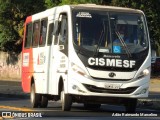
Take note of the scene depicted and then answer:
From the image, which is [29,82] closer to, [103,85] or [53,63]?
[53,63]

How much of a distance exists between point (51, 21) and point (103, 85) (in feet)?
11.5

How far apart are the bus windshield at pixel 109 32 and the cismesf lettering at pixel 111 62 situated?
0.24 meters

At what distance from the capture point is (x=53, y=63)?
66.0 feet

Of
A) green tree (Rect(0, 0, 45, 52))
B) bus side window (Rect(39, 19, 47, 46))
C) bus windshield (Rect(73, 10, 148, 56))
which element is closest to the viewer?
bus windshield (Rect(73, 10, 148, 56))

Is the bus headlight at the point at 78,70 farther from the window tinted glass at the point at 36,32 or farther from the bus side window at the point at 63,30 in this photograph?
the window tinted glass at the point at 36,32

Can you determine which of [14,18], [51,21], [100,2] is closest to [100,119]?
[51,21]

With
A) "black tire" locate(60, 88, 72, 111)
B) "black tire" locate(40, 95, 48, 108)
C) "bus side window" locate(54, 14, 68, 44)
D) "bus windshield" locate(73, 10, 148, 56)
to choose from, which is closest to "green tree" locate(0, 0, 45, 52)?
"black tire" locate(40, 95, 48, 108)

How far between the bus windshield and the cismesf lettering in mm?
244

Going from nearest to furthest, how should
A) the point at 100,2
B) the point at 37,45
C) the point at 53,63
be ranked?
1. the point at 53,63
2. the point at 37,45
3. the point at 100,2

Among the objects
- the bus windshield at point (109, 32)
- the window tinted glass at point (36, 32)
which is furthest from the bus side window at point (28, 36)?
the bus windshield at point (109, 32)

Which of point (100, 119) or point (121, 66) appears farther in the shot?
point (121, 66)

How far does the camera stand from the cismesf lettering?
716 inches

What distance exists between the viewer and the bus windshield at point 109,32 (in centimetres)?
1853

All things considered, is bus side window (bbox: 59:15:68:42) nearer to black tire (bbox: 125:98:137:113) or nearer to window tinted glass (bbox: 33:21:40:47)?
black tire (bbox: 125:98:137:113)
